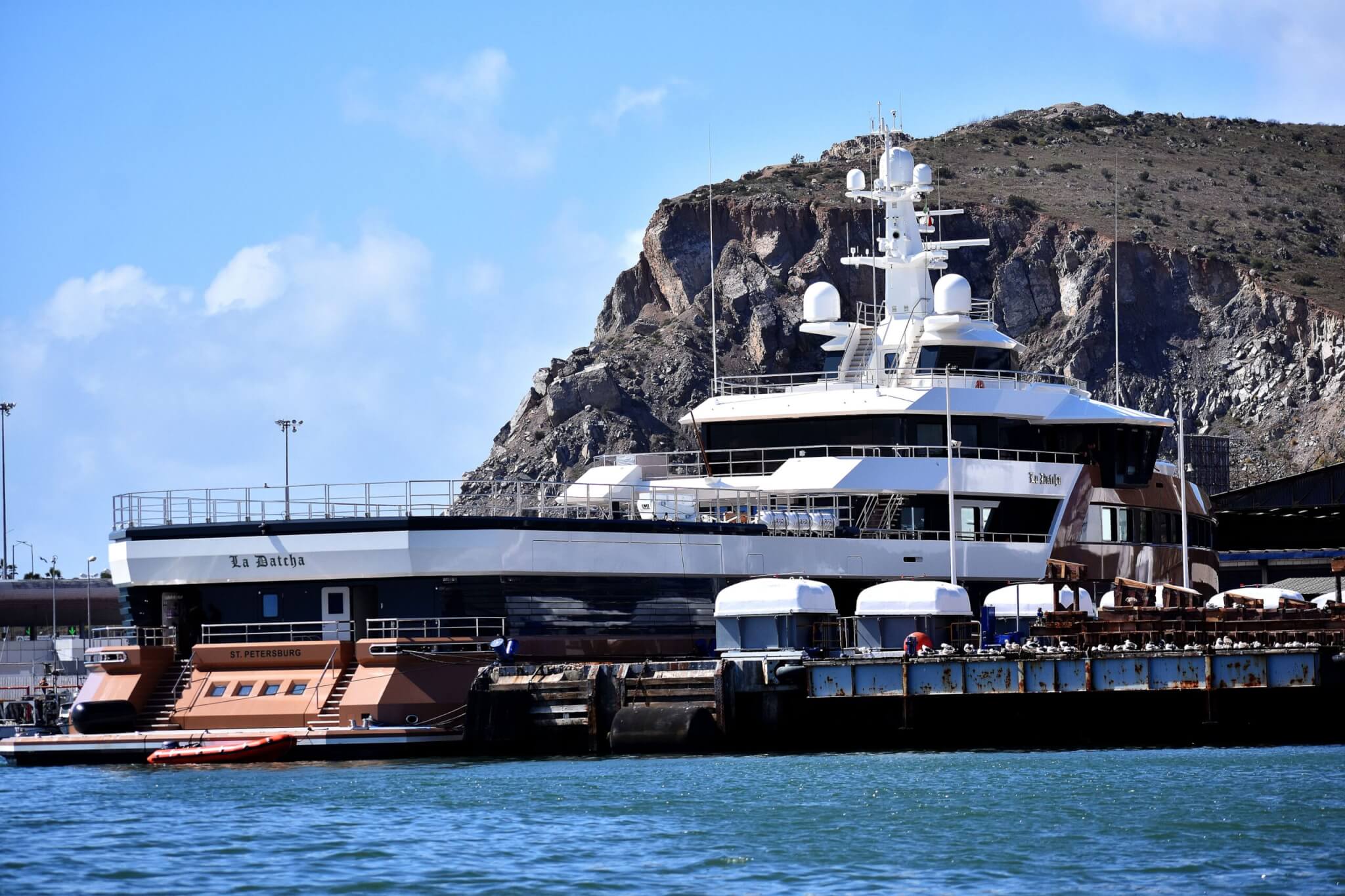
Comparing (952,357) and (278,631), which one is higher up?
(952,357)

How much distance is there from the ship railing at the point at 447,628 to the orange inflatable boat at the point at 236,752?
9.94 feet

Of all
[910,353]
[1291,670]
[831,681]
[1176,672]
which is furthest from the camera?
[910,353]

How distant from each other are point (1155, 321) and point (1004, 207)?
45.2 feet

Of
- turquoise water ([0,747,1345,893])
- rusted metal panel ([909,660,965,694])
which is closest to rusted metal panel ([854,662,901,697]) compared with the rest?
rusted metal panel ([909,660,965,694])

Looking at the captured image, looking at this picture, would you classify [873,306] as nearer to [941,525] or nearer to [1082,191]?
[941,525]

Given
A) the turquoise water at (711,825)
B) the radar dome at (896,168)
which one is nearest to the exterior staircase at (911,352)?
the radar dome at (896,168)

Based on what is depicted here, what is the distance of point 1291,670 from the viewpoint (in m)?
32.2

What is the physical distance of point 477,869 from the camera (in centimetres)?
2223

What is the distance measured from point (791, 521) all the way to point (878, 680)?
7.13 meters

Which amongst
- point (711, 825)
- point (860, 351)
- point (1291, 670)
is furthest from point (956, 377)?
point (711, 825)

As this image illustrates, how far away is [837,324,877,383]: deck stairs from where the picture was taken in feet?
152

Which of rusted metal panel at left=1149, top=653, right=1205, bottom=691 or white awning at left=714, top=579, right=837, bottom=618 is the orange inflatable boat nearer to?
white awning at left=714, top=579, right=837, bottom=618

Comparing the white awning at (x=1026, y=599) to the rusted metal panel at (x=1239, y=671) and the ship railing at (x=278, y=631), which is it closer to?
the rusted metal panel at (x=1239, y=671)

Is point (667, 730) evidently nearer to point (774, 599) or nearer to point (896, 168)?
point (774, 599)
